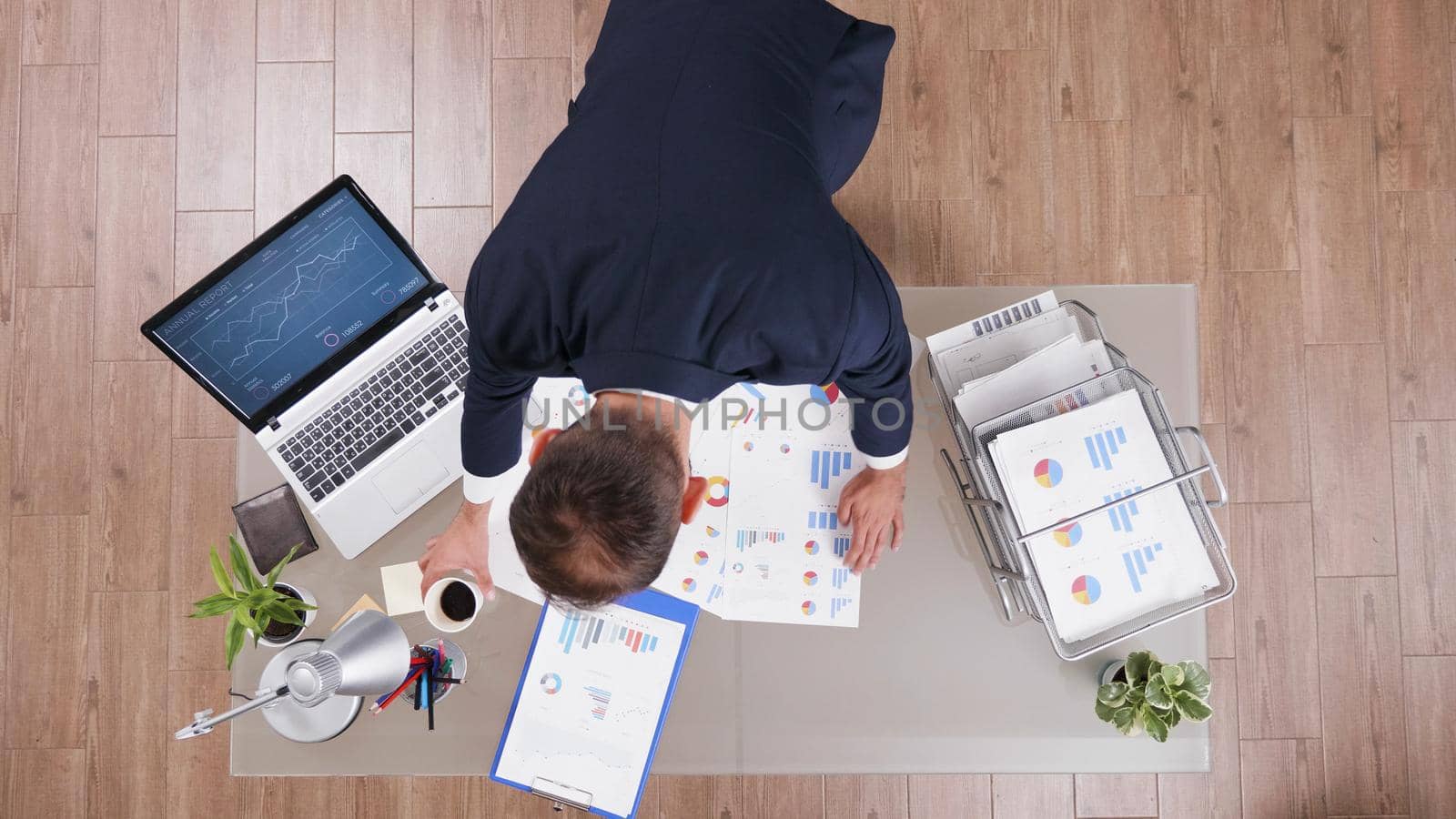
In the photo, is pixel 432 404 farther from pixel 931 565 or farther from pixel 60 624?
pixel 60 624

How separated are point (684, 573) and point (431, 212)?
1193 millimetres

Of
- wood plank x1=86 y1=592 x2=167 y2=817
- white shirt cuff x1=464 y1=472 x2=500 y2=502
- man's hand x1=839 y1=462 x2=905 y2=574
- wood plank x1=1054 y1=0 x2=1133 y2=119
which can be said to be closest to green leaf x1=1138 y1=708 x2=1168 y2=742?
man's hand x1=839 y1=462 x2=905 y2=574

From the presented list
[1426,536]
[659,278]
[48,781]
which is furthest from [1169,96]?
[48,781]

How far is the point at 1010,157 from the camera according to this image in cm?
189

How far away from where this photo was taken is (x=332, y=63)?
198cm

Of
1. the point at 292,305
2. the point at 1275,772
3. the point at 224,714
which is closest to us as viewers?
the point at 224,714

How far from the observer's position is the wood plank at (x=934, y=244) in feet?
6.10

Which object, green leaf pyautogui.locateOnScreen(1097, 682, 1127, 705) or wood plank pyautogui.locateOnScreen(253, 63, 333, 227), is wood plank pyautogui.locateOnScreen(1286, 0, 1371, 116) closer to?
green leaf pyautogui.locateOnScreen(1097, 682, 1127, 705)

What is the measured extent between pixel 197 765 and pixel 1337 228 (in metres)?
2.86

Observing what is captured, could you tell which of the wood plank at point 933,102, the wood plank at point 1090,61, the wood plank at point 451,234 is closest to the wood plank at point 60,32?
the wood plank at point 451,234

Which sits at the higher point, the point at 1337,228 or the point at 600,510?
the point at 1337,228

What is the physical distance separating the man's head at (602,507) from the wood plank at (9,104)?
6.48 feet

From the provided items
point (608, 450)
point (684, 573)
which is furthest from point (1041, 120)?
point (608, 450)

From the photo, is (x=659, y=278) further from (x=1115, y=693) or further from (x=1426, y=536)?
(x=1426, y=536)
